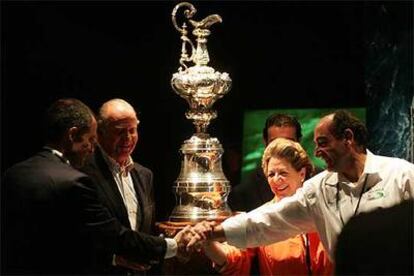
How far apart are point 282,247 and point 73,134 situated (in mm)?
800

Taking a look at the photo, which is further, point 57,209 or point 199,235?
point 199,235

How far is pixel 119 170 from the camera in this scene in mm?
2541

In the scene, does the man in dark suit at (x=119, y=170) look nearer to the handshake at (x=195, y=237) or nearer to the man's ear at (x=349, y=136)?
the handshake at (x=195, y=237)

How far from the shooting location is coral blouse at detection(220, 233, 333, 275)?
228 cm

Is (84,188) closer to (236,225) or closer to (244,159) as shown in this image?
(236,225)

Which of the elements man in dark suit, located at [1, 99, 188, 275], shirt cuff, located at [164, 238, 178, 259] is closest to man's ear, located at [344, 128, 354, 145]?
shirt cuff, located at [164, 238, 178, 259]

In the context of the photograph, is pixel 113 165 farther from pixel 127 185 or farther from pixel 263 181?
pixel 263 181

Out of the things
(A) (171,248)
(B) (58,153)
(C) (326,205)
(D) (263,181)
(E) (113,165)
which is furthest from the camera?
(D) (263,181)

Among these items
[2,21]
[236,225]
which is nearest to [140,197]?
[236,225]

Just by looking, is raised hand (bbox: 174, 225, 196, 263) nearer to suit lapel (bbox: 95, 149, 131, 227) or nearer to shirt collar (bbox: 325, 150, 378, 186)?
suit lapel (bbox: 95, 149, 131, 227)

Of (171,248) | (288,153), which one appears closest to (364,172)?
(288,153)

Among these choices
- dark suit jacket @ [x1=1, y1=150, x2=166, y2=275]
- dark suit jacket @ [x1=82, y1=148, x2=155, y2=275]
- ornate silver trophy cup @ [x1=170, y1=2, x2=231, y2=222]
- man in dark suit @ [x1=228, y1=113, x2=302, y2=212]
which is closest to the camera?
dark suit jacket @ [x1=1, y1=150, x2=166, y2=275]

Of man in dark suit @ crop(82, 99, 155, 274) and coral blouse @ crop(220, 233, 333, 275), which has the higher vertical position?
man in dark suit @ crop(82, 99, 155, 274)

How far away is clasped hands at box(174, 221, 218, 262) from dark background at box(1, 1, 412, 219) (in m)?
1.36
